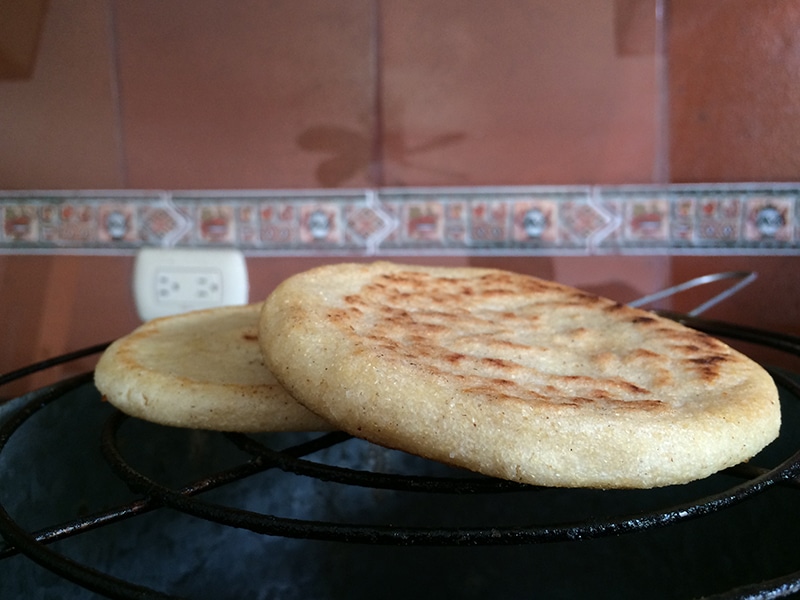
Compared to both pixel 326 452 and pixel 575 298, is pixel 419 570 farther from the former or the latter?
pixel 575 298

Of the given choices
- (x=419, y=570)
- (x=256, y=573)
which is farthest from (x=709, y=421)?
(x=256, y=573)

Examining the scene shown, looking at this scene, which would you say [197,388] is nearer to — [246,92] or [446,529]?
[446,529]

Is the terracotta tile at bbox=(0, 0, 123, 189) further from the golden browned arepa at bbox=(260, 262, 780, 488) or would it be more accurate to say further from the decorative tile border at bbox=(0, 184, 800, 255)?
the golden browned arepa at bbox=(260, 262, 780, 488)

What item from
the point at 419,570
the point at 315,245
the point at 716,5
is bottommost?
the point at 419,570

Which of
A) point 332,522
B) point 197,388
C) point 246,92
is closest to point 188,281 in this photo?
point 246,92

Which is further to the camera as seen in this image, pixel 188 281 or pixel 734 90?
pixel 188 281

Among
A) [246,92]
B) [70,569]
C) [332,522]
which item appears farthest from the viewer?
[246,92]

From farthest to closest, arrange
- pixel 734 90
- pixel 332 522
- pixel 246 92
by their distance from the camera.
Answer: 1. pixel 246 92
2. pixel 734 90
3. pixel 332 522
